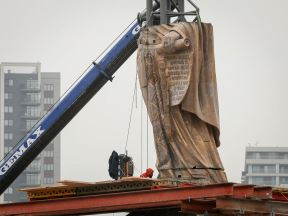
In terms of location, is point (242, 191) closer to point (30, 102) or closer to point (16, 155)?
point (16, 155)

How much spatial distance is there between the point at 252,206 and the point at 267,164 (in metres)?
115

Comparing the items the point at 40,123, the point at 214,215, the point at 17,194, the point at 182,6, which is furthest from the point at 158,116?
the point at 17,194

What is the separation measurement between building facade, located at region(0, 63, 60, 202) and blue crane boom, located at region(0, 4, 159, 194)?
70.8 metres

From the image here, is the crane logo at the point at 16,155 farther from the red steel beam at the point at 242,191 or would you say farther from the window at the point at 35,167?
the window at the point at 35,167

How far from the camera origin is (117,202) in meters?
34.4

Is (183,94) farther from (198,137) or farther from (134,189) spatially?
(134,189)

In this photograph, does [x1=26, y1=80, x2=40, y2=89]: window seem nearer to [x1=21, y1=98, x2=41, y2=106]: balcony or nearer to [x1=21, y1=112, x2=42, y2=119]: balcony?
[x1=21, y1=98, x2=41, y2=106]: balcony

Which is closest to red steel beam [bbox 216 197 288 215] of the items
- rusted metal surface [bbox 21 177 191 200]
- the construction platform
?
the construction platform

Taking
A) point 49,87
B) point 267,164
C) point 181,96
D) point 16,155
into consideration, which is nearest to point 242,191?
point 181,96

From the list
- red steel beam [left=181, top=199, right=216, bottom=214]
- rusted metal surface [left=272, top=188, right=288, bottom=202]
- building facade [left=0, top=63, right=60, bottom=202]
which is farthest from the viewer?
building facade [left=0, top=63, right=60, bottom=202]

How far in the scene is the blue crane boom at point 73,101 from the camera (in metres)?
50.1

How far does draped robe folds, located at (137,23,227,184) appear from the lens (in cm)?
3944

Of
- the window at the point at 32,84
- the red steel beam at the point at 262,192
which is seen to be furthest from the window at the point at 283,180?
the red steel beam at the point at 262,192

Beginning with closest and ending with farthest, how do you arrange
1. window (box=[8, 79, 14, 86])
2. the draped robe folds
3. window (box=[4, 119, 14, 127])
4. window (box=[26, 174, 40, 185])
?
the draped robe folds
window (box=[26, 174, 40, 185])
window (box=[4, 119, 14, 127])
window (box=[8, 79, 14, 86])
